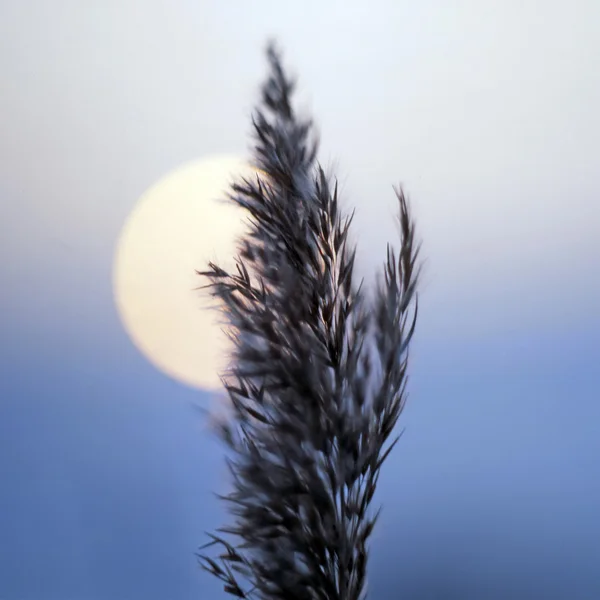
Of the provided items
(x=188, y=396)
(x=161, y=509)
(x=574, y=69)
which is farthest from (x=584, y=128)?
(x=161, y=509)

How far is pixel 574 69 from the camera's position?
64.9 inches

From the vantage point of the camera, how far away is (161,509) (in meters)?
1.67

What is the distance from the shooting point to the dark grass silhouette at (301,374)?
1107 mm

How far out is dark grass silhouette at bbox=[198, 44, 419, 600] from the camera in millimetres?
1107

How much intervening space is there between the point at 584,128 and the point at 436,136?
1.32 ft

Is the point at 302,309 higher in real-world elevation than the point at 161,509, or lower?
higher

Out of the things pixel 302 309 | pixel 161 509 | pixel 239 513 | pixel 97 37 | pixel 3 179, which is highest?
pixel 97 37

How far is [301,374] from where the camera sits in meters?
1.12

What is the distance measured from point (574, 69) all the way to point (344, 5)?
→ 0.67 m

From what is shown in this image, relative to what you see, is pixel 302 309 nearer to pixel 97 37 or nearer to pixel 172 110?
pixel 172 110

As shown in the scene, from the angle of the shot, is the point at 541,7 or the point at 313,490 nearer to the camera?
the point at 313,490

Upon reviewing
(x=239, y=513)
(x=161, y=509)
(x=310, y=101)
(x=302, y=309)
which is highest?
(x=310, y=101)

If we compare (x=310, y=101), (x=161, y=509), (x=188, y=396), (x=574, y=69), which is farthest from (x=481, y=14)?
(x=161, y=509)

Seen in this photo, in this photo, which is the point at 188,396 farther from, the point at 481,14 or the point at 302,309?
the point at 481,14
